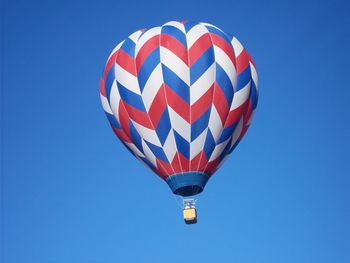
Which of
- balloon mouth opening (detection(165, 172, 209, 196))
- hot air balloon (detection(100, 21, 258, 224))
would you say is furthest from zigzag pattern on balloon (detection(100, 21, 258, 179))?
balloon mouth opening (detection(165, 172, 209, 196))

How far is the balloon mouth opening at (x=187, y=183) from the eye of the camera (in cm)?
3042

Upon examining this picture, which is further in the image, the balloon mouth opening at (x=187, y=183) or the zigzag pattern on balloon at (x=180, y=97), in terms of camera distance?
the zigzag pattern on balloon at (x=180, y=97)

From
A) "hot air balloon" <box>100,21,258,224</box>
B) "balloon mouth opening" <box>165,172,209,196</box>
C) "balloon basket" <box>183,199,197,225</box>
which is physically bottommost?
"balloon basket" <box>183,199,197,225</box>

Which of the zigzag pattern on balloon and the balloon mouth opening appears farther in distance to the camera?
the zigzag pattern on balloon

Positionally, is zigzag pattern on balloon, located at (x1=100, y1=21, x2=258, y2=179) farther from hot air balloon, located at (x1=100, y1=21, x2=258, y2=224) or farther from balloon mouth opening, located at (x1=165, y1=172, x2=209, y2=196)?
balloon mouth opening, located at (x1=165, y1=172, x2=209, y2=196)

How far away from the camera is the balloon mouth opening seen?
30.4 m

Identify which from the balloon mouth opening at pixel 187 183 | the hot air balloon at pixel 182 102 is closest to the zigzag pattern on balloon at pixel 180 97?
the hot air balloon at pixel 182 102

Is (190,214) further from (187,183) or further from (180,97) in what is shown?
(180,97)

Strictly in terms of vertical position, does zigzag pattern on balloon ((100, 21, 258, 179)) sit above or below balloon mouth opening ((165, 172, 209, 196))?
above

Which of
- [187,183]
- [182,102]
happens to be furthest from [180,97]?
[187,183]

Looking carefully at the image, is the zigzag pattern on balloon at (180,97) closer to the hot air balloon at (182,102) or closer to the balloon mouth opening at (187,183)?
the hot air balloon at (182,102)

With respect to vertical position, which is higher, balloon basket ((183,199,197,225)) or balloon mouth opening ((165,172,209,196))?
balloon mouth opening ((165,172,209,196))

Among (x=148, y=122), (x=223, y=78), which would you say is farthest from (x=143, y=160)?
(x=223, y=78)

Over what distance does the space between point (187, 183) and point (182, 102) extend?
7.69ft
